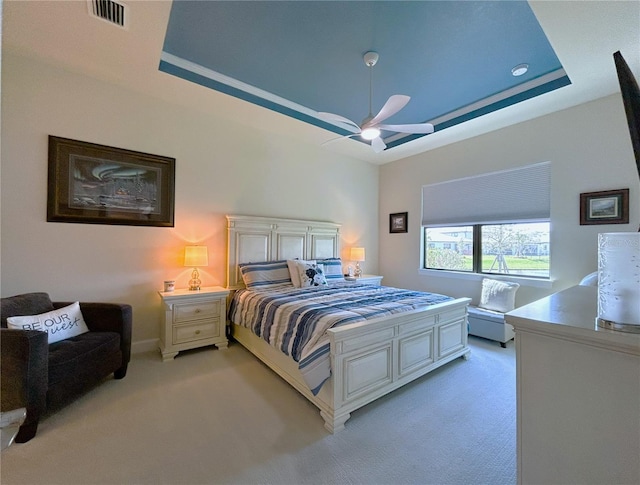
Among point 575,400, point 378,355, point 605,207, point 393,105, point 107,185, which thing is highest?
point 393,105

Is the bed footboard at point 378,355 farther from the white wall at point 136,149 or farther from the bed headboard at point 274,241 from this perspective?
Answer: the white wall at point 136,149

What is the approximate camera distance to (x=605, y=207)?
3070 millimetres

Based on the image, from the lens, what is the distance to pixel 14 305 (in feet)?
7.38

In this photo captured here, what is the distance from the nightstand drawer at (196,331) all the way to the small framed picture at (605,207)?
4.45m

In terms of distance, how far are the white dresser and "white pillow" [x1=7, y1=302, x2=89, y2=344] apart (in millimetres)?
3054

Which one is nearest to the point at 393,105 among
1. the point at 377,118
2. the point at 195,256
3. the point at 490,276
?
the point at 377,118

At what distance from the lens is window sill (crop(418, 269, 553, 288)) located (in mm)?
3518

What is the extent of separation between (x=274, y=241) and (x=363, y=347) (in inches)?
90.7

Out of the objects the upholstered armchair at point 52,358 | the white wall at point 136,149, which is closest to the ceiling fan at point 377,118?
the white wall at point 136,149

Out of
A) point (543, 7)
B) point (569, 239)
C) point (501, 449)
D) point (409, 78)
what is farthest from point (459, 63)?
point (501, 449)

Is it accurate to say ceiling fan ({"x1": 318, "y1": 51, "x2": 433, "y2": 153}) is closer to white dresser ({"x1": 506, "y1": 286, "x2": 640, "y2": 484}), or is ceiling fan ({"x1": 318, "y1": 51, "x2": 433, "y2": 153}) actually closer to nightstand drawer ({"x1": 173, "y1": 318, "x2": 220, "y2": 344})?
white dresser ({"x1": 506, "y1": 286, "x2": 640, "y2": 484})

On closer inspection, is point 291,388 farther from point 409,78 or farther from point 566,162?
point 566,162

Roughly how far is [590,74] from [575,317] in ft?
10.0

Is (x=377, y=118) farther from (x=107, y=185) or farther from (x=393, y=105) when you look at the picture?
(x=107, y=185)
